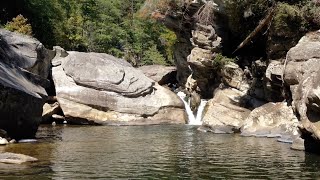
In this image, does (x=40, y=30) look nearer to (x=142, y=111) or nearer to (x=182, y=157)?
(x=142, y=111)

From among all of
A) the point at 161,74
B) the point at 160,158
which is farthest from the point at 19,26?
the point at 160,158

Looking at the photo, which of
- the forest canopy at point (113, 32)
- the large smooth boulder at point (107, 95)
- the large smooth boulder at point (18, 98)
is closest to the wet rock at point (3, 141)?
the large smooth boulder at point (18, 98)

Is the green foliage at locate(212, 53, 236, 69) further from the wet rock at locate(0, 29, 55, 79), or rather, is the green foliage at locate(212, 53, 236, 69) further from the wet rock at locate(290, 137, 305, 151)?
the wet rock at locate(290, 137, 305, 151)

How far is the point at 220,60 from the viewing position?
3947 centimetres

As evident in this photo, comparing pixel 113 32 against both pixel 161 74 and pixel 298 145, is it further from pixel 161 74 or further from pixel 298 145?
pixel 298 145

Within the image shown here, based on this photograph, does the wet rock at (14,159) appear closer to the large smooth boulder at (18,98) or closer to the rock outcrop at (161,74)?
the large smooth boulder at (18,98)

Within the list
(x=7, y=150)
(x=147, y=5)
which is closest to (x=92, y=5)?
(x=147, y=5)

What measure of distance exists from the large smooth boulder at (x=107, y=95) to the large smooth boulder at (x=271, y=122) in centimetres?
1002

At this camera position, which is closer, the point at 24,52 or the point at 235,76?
the point at 24,52

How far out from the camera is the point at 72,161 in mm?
17359

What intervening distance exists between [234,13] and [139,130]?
1150 centimetres

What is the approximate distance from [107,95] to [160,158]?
1894 cm

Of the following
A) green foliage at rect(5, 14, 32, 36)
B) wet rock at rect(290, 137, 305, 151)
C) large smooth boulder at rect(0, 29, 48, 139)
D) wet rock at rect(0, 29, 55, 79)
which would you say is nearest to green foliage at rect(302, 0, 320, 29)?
wet rock at rect(290, 137, 305, 151)

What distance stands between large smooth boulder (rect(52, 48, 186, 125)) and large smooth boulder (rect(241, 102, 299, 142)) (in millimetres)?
10016
